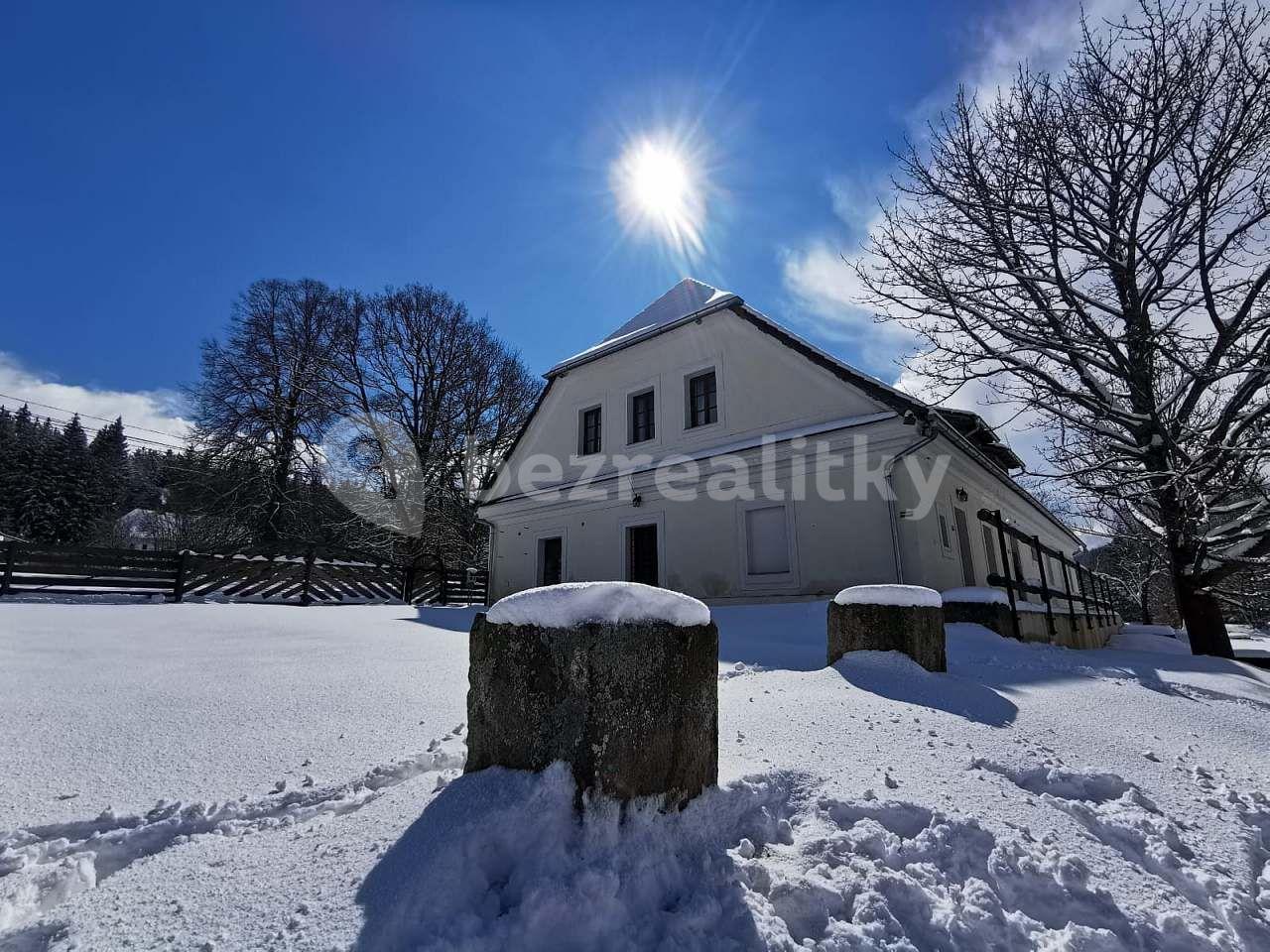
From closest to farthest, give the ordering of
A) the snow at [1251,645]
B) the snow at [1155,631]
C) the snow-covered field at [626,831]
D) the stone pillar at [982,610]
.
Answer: the snow-covered field at [626,831] → the stone pillar at [982,610] → the snow at [1251,645] → the snow at [1155,631]

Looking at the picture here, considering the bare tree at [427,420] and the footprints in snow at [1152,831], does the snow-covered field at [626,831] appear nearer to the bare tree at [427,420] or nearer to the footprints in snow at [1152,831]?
the footprints in snow at [1152,831]

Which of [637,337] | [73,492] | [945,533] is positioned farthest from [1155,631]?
[73,492]

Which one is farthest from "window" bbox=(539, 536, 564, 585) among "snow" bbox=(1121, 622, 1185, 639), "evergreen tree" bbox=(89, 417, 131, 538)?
"evergreen tree" bbox=(89, 417, 131, 538)

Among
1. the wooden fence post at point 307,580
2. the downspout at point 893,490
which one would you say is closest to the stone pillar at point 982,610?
the downspout at point 893,490

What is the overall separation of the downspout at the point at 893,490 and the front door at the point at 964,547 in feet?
11.2

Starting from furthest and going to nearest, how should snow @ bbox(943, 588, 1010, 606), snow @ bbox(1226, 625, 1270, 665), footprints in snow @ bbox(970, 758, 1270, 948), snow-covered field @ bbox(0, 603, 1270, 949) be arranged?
snow @ bbox(1226, 625, 1270, 665) < snow @ bbox(943, 588, 1010, 606) < footprints in snow @ bbox(970, 758, 1270, 948) < snow-covered field @ bbox(0, 603, 1270, 949)

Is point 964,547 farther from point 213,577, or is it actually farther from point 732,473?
point 213,577

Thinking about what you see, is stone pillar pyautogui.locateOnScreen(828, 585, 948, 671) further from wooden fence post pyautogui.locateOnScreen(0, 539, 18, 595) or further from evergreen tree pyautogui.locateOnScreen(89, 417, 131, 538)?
evergreen tree pyautogui.locateOnScreen(89, 417, 131, 538)

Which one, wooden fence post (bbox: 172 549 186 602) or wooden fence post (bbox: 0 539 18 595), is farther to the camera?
wooden fence post (bbox: 172 549 186 602)

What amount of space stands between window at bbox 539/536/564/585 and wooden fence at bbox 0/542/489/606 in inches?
141

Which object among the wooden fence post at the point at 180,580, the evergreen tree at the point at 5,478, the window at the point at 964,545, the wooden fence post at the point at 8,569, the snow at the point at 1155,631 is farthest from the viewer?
the evergreen tree at the point at 5,478

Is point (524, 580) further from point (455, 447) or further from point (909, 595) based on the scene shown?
point (909, 595)

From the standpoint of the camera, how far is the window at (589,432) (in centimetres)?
1433

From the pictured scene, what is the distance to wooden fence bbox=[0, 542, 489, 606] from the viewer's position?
413 inches
